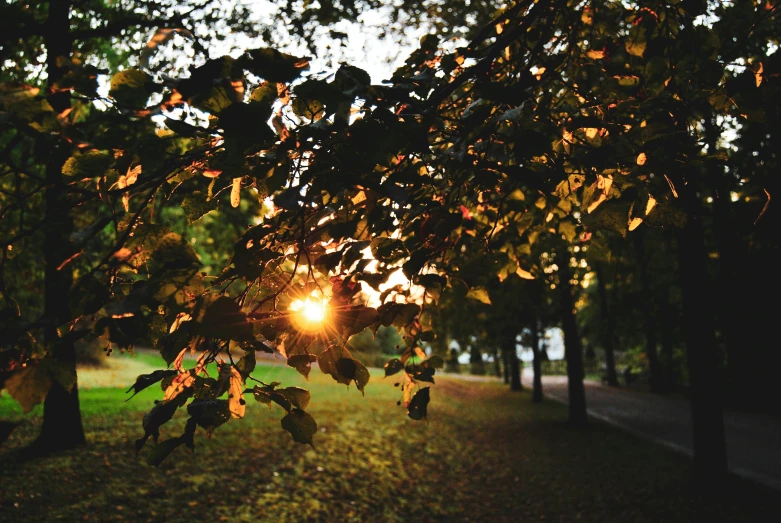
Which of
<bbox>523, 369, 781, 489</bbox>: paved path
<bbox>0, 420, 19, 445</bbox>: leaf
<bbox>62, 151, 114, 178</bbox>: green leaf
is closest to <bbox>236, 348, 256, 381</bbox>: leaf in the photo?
<bbox>0, 420, 19, 445</bbox>: leaf

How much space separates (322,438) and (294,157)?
34.0ft

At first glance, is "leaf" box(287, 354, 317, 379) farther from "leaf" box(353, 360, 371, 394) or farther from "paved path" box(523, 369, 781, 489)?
"paved path" box(523, 369, 781, 489)

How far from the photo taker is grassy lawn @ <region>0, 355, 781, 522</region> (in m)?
6.45

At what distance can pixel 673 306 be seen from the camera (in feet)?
55.8

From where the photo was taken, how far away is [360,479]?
8.34 m

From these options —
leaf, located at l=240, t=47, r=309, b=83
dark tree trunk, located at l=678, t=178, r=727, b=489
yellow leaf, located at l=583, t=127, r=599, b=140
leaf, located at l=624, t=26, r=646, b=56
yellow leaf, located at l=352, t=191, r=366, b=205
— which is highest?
leaf, located at l=624, t=26, r=646, b=56

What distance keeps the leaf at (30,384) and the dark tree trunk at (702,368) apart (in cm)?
809

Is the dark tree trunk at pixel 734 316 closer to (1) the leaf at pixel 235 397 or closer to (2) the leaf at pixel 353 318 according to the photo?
(2) the leaf at pixel 353 318

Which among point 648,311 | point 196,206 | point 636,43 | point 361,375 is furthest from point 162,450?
point 648,311

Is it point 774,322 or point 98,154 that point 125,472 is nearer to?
point 98,154

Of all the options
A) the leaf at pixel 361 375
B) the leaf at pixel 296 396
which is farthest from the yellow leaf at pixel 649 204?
the leaf at pixel 296 396

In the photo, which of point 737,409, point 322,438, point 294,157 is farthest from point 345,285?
point 737,409

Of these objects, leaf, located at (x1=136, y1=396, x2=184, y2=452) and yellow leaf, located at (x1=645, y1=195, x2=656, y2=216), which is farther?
yellow leaf, located at (x1=645, y1=195, x2=656, y2=216)

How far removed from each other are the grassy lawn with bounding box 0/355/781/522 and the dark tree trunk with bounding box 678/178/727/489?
1.25ft
